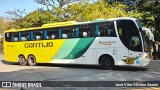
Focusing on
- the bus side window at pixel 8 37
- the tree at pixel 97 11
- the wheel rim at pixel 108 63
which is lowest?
the wheel rim at pixel 108 63

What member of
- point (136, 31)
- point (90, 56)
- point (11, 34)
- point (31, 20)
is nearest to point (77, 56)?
point (90, 56)

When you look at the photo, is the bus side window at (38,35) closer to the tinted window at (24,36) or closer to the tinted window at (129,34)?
the tinted window at (24,36)

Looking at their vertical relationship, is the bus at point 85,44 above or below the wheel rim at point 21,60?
above

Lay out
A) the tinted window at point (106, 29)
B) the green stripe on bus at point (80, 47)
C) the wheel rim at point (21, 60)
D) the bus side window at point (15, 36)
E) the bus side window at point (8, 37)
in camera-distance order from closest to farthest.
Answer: the tinted window at point (106, 29) → the green stripe on bus at point (80, 47) → the wheel rim at point (21, 60) → the bus side window at point (15, 36) → the bus side window at point (8, 37)

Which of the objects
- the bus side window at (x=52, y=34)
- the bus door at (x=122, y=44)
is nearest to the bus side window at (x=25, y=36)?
the bus side window at (x=52, y=34)

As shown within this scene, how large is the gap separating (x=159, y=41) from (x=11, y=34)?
15.9 metres

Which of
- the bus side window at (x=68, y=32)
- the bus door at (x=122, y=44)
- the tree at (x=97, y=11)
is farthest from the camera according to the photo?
the tree at (x=97, y=11)

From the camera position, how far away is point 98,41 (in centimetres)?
1753

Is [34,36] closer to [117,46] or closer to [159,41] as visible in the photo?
[117,46]

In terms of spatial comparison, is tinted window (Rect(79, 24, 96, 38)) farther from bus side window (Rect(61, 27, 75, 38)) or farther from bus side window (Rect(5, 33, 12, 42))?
bus side window (Rect(5, 33, 12, 42))

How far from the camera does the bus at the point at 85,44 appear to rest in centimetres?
1622

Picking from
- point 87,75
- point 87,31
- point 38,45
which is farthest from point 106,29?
point 38,45

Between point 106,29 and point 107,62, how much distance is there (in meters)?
1.88

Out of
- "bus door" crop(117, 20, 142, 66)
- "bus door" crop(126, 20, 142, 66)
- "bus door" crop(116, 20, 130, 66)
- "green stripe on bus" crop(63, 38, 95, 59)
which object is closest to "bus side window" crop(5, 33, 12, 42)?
"green stripe on bus" crop(63, 38, 95, 59)
